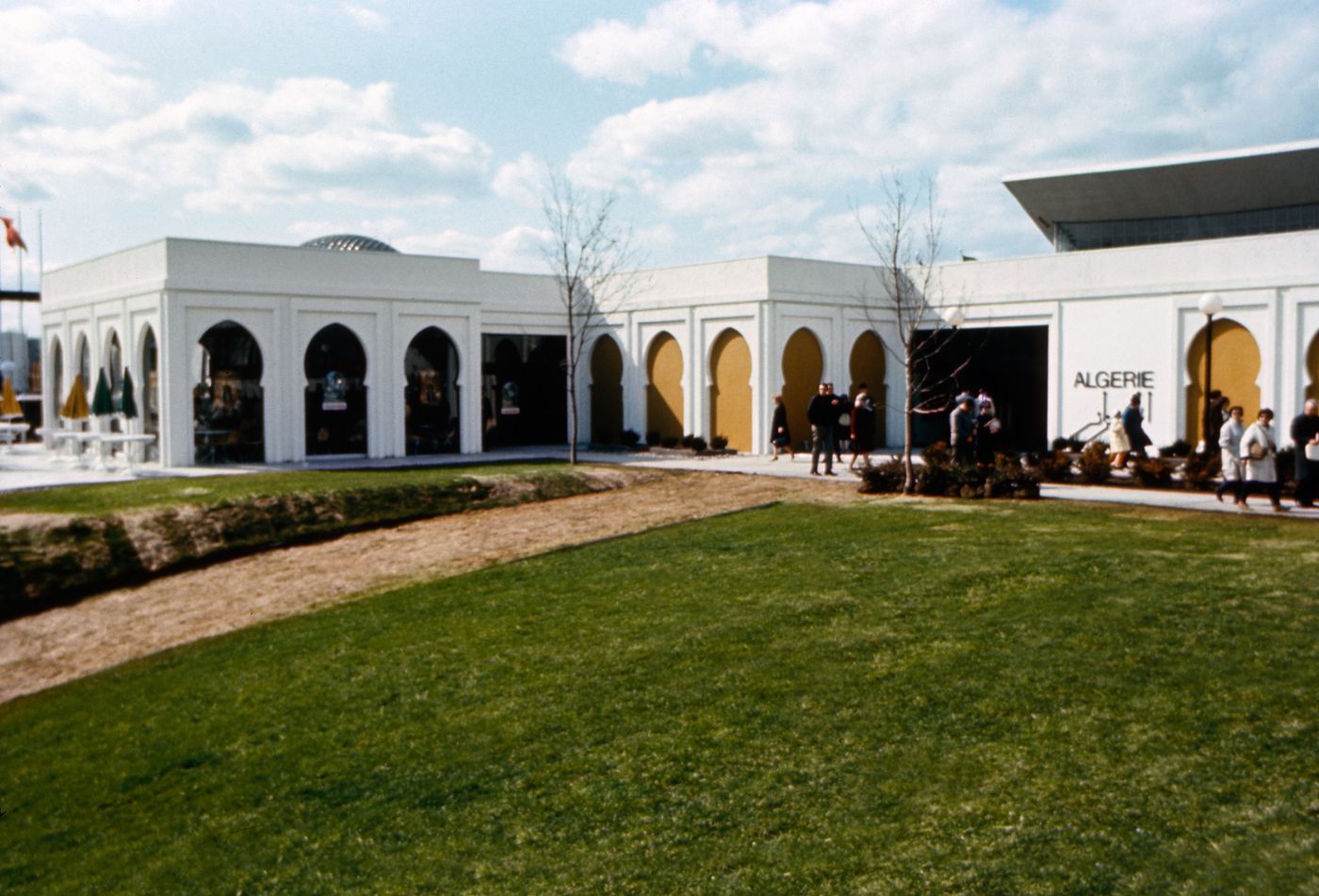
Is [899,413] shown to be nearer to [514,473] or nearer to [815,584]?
[514,473]

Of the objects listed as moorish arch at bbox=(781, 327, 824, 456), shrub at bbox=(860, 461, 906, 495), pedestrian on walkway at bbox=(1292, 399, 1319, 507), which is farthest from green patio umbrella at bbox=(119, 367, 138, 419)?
pedestrian on walkway at bbox=(1292, 399, 1319, 507)

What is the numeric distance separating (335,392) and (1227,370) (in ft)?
70.4

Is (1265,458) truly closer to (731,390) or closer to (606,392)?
(731,390)

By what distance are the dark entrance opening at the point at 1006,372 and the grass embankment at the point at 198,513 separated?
526 inches

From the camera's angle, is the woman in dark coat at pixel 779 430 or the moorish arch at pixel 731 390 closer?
the woman in dark coat at pixel 779 430

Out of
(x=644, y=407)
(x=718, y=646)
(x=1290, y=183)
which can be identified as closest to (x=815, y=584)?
(x=718, y=646)

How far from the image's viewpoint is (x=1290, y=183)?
3444 centimetres

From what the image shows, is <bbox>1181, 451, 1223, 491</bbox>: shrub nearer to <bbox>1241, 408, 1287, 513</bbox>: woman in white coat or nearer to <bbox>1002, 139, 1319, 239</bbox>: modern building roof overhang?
<bbox>1241, 408, 1287, 513</bbox>: woman in white coat

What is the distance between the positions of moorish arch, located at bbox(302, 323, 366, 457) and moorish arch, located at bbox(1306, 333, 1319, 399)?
22.1m

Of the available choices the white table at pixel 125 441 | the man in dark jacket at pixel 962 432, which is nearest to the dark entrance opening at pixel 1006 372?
the man in dark jacket at pixel 962 432

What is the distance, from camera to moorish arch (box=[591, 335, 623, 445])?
3619cm

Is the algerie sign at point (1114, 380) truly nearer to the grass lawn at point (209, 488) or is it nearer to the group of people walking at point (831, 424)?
the group of people walking at point (831, 424)

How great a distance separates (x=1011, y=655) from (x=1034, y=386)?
25.8 meters

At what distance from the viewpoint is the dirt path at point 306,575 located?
1503 centimetres
